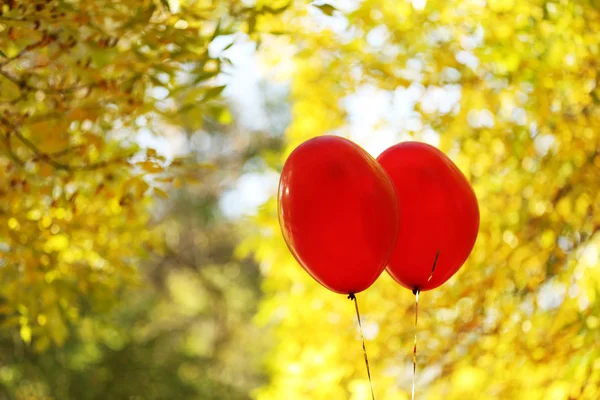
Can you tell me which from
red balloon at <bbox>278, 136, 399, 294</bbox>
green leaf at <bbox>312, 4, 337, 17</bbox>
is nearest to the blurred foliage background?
green leaf at <bbox>312, 4, 337, 17</bbox>

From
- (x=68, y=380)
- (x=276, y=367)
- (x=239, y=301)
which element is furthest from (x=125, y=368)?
(x=276, y=367)

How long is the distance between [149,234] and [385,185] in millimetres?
1454

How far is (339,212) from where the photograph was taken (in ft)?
4.60

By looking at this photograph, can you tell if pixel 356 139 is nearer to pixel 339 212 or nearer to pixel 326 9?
pixel 326 9

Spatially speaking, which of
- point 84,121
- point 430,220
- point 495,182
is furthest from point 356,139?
point 430,220

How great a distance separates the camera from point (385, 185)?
1.44 metres

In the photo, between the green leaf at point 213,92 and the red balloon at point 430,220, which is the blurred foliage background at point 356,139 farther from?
Answer: the red balloon at point 430,220

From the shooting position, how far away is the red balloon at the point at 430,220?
1573 mm

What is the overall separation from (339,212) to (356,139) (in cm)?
208

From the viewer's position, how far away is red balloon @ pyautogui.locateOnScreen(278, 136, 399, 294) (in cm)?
140

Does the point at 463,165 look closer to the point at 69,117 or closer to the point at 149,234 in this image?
the point at 149,234

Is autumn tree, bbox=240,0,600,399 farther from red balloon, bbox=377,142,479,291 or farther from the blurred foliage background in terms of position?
red balloon, bbox=377,142,479,291

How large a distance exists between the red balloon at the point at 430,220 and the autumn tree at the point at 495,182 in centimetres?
68

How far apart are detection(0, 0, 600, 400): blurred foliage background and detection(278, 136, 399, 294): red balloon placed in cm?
40
